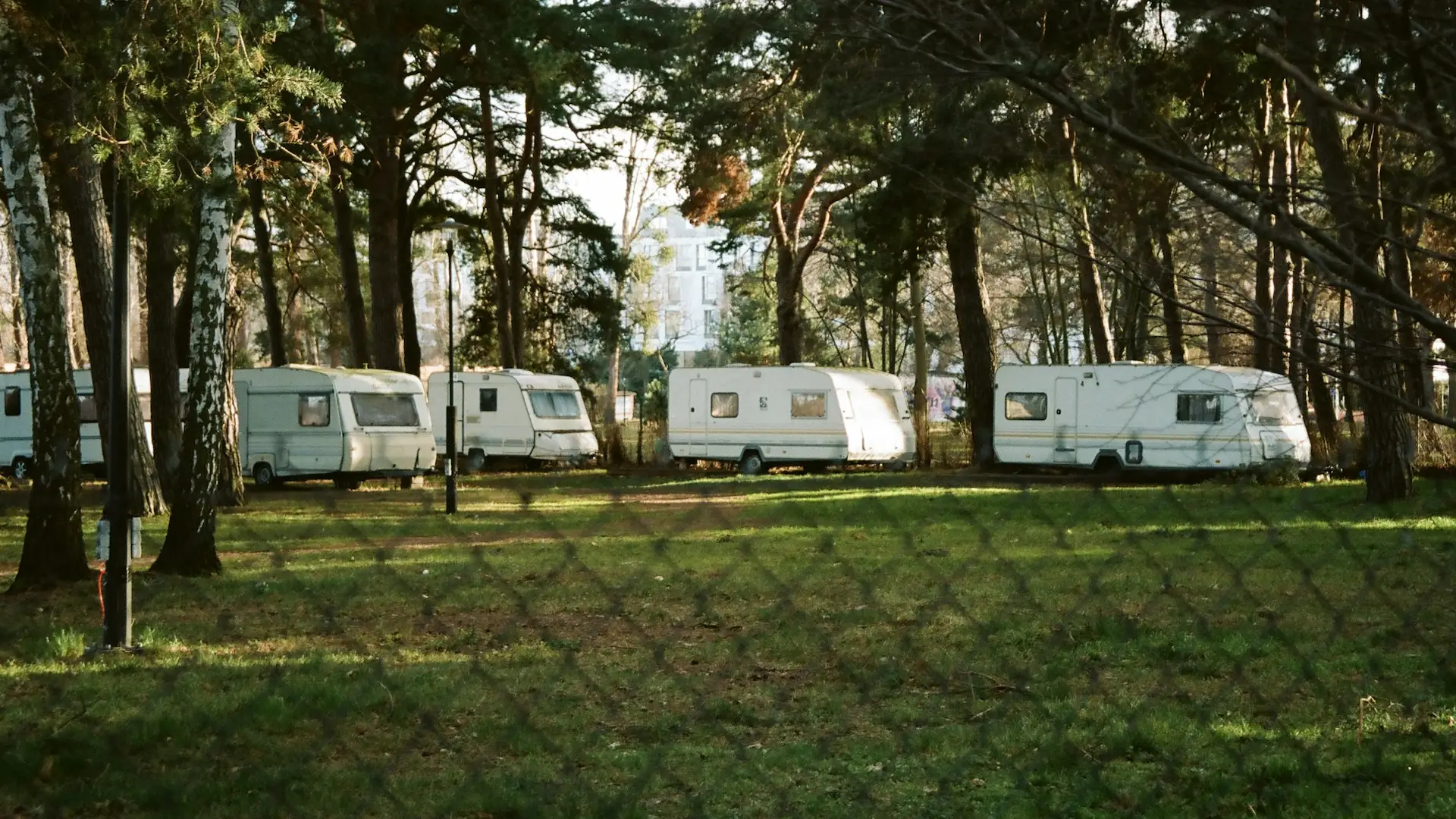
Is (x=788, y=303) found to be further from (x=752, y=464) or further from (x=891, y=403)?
(x=752, y=464)

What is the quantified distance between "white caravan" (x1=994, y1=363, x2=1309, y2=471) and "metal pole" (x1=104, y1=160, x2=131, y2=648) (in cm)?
1825

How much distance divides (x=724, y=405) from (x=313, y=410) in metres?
8.51

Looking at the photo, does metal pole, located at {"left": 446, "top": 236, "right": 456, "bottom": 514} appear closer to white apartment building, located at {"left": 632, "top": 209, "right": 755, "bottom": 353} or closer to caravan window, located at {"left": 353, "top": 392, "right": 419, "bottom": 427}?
caravan window, located at {"left": 353, "top": 392, "right": 419, "bottom": 427}

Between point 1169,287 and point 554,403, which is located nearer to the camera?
point 1169,287

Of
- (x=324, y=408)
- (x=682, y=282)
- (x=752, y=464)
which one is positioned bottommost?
(x=752, y=464)

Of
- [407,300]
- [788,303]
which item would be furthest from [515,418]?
[788,303]

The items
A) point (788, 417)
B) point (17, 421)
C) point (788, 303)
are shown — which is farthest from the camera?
point (788, 303)

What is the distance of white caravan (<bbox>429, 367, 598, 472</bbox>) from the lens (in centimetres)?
A: 3269

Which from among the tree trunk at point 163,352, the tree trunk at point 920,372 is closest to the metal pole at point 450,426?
the tree trunk at point 163,352

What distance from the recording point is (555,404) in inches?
1315

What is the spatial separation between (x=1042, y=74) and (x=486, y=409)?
31.6 m

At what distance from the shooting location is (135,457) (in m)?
18.6

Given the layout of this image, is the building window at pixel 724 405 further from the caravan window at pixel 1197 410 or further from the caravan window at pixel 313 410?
the caravan window at pixel 1197 410

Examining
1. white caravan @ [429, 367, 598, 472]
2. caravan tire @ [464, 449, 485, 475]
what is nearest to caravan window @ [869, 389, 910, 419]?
white caravan @ [429, 367, 598, 472]
